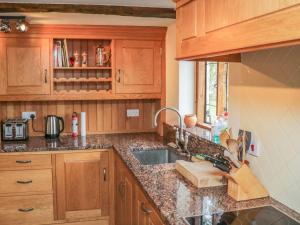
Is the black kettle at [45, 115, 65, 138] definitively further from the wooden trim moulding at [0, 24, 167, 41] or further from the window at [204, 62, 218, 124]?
the window at [204, 62, 218, 124]

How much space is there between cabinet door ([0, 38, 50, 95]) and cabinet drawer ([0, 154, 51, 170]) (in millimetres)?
653

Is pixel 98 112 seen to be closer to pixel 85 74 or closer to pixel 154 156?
pixel 85 74

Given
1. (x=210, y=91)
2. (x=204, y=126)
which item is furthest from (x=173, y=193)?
(x=210, y=91)

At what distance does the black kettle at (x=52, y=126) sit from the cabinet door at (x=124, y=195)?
83cm

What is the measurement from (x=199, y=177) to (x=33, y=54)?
219 cm

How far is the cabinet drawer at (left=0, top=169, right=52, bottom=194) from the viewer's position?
312 centimetres

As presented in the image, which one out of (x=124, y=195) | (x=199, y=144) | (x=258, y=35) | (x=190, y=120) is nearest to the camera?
(x=258, y=35)

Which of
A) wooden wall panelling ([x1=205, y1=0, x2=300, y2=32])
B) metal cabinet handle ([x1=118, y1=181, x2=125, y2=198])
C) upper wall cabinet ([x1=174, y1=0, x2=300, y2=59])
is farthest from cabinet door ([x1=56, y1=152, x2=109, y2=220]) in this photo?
wooden wall panelling ([x1=205, y1=0, x2=300, y2=32])

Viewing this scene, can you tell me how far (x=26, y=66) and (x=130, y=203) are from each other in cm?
173

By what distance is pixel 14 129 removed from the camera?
3426 mm

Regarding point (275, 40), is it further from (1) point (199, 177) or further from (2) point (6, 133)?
(2) point (6, 133)

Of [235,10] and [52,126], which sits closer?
[235,10]

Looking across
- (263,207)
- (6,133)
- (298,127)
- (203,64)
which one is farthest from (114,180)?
(298,127)

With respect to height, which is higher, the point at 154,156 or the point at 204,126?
the point at 204,126
